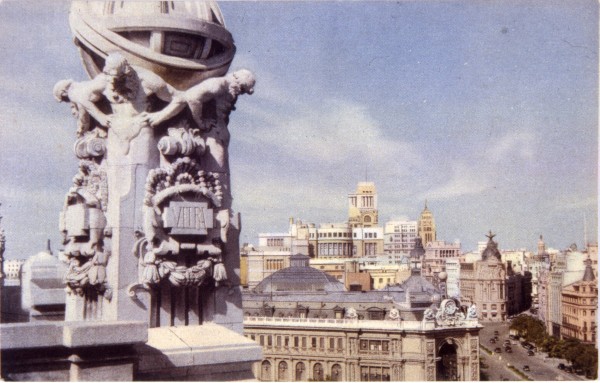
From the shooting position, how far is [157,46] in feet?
31.8

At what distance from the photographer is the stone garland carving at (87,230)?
9.66 metres

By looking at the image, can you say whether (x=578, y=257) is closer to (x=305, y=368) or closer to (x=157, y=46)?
(x=305, y=368)

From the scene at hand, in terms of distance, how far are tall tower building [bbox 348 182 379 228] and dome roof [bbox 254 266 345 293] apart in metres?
75.9

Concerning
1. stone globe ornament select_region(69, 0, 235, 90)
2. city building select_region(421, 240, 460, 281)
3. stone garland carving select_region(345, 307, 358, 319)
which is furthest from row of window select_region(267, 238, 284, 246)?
stone globe ornament select_region(69, 0, 235, 90)

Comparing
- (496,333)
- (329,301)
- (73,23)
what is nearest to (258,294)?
(329,301)

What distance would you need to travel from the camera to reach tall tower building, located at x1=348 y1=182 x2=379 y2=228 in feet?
570

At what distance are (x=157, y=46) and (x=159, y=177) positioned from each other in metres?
1.40

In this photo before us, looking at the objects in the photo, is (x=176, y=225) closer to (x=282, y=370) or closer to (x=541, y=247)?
(x=282, y=370)

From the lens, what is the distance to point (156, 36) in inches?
380

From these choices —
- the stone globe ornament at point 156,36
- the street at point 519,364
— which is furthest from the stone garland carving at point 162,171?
the street at point 519,364

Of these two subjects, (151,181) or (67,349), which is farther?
(151,181)

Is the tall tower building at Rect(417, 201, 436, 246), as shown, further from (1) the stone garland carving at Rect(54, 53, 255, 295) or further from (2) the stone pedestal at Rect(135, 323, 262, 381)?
(2) the stone pedestal at Rect(135, 323, 262, 381)

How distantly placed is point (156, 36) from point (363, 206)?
16623 cm

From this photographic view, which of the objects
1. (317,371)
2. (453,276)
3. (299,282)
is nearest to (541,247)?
(453,276)
